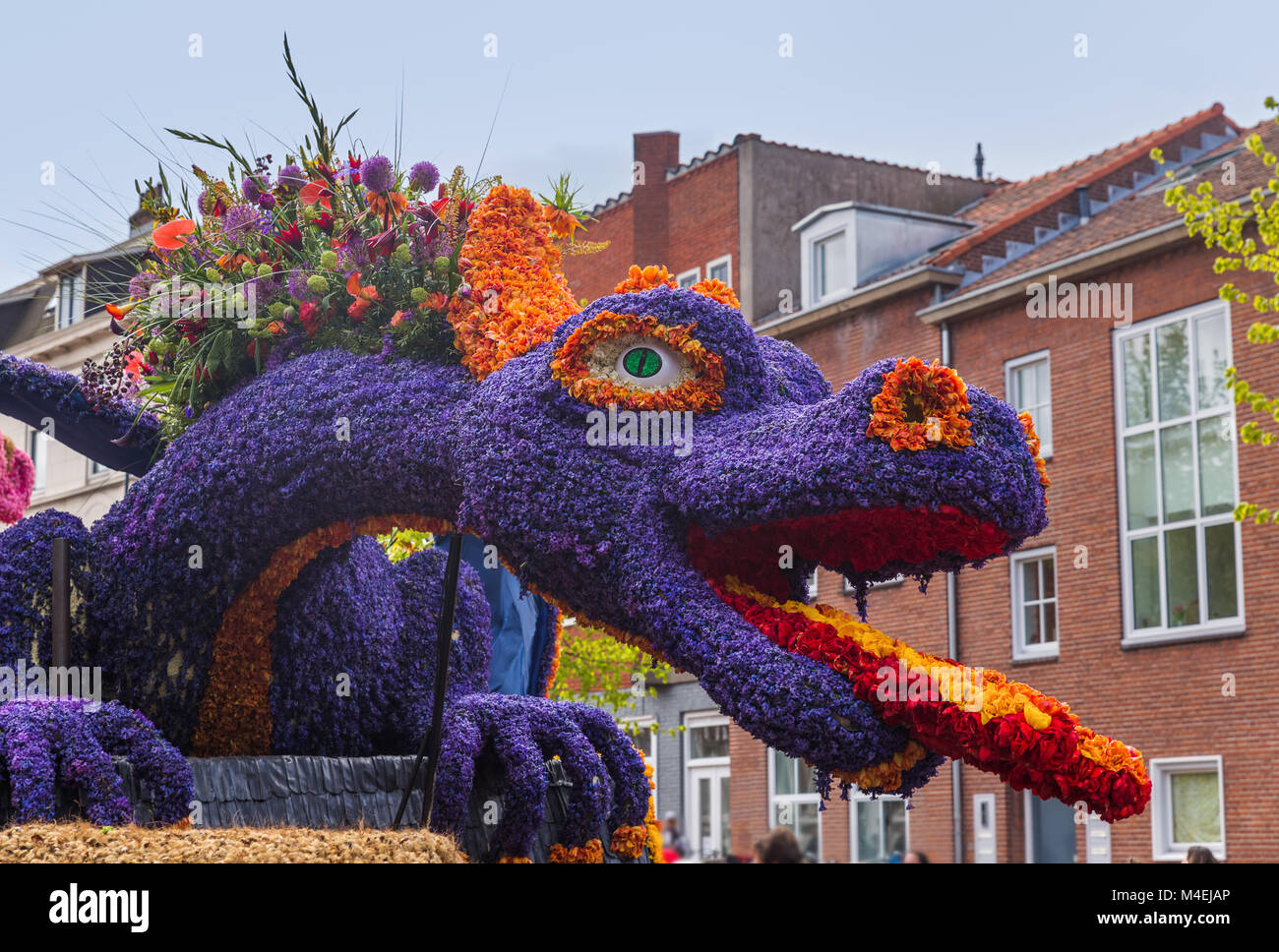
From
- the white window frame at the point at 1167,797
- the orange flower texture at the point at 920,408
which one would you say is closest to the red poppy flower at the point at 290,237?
the orange flower texture at the point at 920,408

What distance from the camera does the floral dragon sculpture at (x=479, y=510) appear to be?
4504 millimetres

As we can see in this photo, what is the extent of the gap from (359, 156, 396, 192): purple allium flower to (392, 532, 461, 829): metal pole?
1271 millimetres

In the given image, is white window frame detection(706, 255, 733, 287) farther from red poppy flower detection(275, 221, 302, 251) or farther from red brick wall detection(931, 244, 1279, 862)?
red poppy flower detection(275, 221, 302, 251)

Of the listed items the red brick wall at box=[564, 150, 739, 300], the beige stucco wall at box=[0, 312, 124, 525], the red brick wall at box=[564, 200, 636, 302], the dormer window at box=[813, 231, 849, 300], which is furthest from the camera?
the red brick wall at box=[564, 150, 739, 300]

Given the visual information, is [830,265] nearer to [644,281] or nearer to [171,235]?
[171,235]

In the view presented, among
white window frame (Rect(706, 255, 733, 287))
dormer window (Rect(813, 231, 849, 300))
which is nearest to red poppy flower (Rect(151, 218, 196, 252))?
dormer window (Rect(813, 231, 849, 300))

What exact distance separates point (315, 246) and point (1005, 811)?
1726cm

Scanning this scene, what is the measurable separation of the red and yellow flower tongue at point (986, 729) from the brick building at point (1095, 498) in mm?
13919

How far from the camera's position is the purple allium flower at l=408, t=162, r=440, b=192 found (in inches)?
244

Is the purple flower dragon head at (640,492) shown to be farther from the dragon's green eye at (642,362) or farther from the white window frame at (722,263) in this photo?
the white window frame at (722,263)

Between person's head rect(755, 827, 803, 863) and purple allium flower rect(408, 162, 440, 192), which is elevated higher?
purple allium flower rect(408, 162, 440, 192)

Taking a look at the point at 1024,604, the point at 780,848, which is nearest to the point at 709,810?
the point at 1024,604
